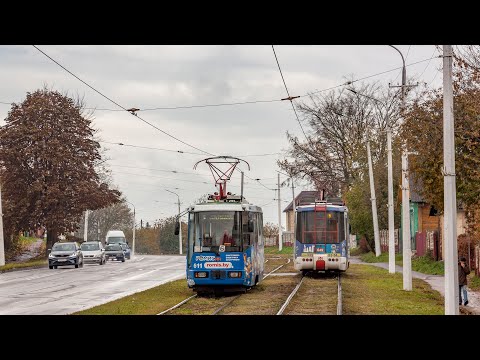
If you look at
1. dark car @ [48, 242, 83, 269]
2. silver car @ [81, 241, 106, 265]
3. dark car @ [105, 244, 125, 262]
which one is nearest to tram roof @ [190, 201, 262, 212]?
dark car @ [48, 242, 83, 269]

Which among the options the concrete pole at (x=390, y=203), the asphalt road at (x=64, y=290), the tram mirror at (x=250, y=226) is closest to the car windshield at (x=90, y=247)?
the asphalt road at (x=64, y=290)

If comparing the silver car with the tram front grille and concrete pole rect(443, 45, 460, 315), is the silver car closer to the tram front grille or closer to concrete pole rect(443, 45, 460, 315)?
the tram front grille

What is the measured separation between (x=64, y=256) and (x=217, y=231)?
2759cm

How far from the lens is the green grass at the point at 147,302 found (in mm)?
24025

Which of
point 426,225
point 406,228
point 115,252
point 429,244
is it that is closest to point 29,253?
point 115,252

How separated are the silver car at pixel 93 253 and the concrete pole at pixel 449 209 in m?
45.4

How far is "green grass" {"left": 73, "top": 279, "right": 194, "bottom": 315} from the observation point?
2402 centimetres

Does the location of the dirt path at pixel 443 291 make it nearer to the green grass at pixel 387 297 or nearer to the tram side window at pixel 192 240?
the green grass at pixel 387 297

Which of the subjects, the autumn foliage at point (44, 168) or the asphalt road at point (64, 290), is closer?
the asphalt road at point (64, 290)

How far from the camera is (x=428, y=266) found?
4731 centimetres

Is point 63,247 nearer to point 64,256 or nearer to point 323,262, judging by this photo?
point 64,256

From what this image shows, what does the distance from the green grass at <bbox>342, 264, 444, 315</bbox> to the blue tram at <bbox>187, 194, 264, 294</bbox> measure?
343cm
